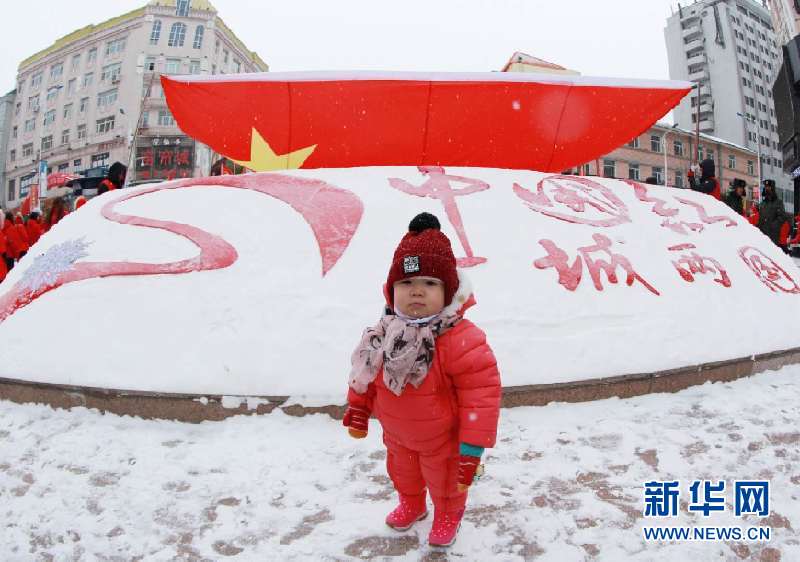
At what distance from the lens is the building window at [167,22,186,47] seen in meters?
36.6

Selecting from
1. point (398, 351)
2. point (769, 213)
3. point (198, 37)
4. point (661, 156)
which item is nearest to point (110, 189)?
point (398, 351)

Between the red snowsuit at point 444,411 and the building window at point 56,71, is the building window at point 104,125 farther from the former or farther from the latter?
the red snowsuit at point 444,411

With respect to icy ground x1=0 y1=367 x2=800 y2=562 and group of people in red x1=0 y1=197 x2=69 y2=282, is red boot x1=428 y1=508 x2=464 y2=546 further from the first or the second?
group of people in red x1=0 y1=197 x2=69 y2=282

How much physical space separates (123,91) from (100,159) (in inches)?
228

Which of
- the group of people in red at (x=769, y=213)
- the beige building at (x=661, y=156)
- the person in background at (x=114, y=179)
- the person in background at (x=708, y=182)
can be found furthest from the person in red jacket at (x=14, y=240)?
the beige building at (x=661, y=156)

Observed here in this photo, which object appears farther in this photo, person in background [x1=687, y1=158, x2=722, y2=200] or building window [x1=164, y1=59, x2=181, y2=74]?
building window [x1=164, y1=59, x2=181, y2=74]

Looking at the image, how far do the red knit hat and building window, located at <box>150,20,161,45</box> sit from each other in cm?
4419

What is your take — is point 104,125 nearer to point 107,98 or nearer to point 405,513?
point 107,98

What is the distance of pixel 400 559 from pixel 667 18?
8123 centimetres

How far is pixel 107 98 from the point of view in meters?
37.3

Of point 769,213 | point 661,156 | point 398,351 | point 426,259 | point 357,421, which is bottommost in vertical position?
point 357,421

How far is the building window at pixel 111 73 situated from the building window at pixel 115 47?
123cm

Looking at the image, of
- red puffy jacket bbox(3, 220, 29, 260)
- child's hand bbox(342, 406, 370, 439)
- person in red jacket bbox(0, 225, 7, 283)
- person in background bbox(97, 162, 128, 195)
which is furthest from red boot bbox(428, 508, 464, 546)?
red puffy jacket bbox(3, 220, 29, 260)

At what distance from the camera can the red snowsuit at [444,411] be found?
1.69m
